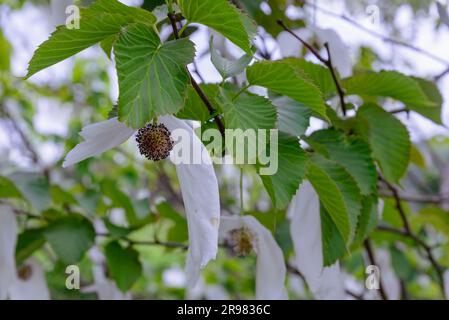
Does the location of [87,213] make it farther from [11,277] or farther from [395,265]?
[395,265]

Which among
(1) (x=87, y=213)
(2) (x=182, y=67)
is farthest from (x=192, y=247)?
(1) (x=87, y=213)

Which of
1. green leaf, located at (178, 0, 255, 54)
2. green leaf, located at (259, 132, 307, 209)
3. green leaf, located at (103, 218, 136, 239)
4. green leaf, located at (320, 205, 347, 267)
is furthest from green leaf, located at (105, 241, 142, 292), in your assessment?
green leaf, located at (178, 0, 255, 54)

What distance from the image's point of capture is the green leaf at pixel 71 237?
0.94m

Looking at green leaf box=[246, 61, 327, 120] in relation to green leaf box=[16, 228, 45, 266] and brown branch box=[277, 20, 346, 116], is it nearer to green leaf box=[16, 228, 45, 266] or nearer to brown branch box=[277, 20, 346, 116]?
brown branch box=[277, 20, 346, 116]

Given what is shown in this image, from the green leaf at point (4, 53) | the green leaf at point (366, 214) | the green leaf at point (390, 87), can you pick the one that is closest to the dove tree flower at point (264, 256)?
the green leaf at point (366, 214)

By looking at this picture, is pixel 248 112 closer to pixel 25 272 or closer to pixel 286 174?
pixel 286 174

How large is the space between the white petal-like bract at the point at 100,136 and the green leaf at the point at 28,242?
1.58 ft

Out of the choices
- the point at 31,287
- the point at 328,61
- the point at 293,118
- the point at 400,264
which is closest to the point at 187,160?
the point at 293,118

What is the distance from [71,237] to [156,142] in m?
0.48

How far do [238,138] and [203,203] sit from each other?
2.5 inches

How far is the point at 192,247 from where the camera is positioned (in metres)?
0.51

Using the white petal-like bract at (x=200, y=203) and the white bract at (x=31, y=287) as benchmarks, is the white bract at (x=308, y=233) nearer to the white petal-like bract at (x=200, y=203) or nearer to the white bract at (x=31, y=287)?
the white petal-like bract at (x=200, y=203)

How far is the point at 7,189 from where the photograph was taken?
3.16ft

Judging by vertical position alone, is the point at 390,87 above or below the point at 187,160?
Result: above
